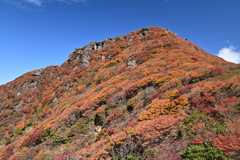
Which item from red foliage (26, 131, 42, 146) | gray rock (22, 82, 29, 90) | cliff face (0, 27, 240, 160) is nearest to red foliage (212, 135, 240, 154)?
cliff face (0, 27, 240, 160)

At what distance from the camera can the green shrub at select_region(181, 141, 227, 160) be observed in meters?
3.95

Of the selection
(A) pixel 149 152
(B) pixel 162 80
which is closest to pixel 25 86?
(B) pixel 162 80

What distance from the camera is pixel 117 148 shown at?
266 inches

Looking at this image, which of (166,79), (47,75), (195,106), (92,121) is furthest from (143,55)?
(47,75)

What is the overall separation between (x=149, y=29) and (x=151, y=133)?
40.7 meters

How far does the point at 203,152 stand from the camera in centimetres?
427

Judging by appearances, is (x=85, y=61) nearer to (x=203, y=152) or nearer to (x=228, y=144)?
(x=203, y=152)

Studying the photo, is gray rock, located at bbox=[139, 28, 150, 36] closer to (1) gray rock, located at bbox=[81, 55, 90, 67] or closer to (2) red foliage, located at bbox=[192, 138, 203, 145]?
(1) gray rock, located at bbox=[81, 55, 90, 67]

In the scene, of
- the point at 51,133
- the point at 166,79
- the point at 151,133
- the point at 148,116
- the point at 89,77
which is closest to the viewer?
the point at 151,133

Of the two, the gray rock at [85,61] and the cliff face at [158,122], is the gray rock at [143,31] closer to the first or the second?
the cliff face at [158,122]

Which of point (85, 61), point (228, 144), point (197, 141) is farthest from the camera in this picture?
point (85, 61)

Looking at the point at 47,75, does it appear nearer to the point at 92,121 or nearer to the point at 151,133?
the point at 92,121

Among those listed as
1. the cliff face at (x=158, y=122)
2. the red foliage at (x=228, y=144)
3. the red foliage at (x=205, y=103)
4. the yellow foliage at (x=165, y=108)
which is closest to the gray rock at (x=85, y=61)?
the cliff face at (x=158, y=122)

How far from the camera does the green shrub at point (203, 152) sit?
3.95 m
